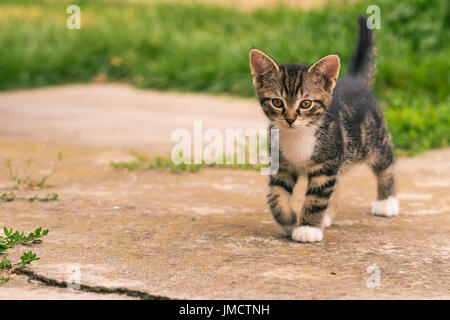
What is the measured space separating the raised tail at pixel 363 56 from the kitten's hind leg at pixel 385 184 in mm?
565

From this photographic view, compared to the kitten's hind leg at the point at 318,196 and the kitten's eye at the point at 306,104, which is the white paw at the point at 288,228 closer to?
the kitten's hind leg at the point at 318,196

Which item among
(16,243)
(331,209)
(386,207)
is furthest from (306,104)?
(16,243)

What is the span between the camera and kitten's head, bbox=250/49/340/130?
3412 mm

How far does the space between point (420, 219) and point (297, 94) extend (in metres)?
1.07

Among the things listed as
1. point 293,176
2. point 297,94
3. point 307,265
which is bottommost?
point 307,265

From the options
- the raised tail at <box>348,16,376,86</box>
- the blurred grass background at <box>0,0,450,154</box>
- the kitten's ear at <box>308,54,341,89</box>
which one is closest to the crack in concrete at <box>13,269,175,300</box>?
the kitten's ear at <box>308,54,341,89</box>

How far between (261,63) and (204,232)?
0.92 m

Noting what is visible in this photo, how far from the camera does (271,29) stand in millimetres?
10281

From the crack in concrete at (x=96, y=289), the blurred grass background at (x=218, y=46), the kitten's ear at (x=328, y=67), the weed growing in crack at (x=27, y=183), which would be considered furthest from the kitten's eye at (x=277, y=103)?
the blurred grass background at (x=218, y=46)

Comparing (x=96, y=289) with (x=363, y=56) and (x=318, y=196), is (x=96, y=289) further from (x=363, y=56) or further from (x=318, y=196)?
(x=363, y=56)

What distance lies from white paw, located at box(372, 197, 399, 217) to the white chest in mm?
714
